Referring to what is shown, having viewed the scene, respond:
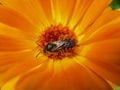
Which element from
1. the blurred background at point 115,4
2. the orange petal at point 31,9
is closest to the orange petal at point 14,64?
the orange petal at point 31,9

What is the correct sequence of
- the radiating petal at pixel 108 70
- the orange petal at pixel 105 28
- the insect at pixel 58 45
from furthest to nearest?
the insect at pixel 58 45 < the orange petal at pixel 105 28 < the radiating petal at pixel 108 70

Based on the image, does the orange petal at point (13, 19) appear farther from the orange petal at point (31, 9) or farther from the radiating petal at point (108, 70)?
the radiating petal at point (108, 70)

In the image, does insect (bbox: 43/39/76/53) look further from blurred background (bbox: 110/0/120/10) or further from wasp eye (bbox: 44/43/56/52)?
blurred background (bbox: 110/0/120/10)

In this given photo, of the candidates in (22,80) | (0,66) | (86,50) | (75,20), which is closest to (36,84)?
(22,80)

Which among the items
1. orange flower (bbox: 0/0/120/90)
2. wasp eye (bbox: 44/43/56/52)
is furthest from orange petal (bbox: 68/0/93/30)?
wasp eye (bbox: 44/43/56/52)

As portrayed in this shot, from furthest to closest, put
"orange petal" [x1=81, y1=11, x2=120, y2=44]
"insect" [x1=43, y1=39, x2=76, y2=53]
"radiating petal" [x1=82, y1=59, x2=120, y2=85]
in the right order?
"insect" [x1=43, y1=39, x2=76, y2=53] < "orange petal" [x1=81, y1=11, x2=120, y2=44] < "radiating petal" [x1=82, y1=59, x2=120, y2=85]

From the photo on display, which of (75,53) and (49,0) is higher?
(49,0)

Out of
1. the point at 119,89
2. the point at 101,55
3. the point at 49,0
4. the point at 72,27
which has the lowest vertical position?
the point at 119,89

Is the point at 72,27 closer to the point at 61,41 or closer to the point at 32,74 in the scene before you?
the point at 61,41
